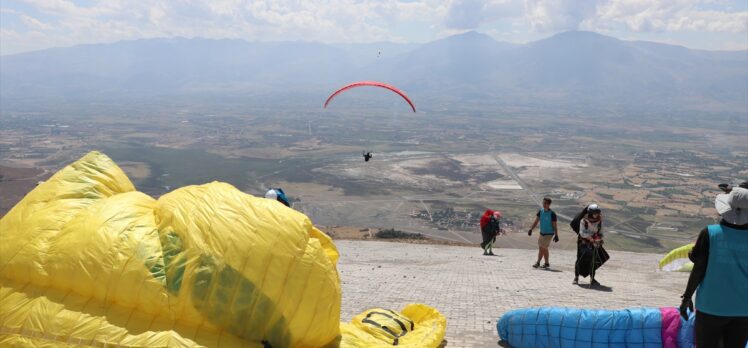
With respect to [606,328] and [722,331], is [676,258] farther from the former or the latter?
[722,331]

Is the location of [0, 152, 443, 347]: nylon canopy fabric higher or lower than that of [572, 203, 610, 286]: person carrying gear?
higher

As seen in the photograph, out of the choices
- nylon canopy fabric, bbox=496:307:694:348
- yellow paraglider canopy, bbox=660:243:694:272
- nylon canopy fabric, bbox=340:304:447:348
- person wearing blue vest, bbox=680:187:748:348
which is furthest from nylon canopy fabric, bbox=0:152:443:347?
yellow paraglider canopy, bbox=660:243:694:272

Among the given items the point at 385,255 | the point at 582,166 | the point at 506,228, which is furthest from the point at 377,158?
the point at 385,255

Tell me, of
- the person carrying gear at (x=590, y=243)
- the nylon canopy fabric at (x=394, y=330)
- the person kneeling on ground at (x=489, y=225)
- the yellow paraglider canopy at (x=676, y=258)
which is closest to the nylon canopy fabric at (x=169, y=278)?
the nylon canopy fabric at (x=394, y=330)

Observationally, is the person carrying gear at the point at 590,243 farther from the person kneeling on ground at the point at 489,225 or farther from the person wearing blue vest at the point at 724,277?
the person wearing blue vest at the point at 724,277

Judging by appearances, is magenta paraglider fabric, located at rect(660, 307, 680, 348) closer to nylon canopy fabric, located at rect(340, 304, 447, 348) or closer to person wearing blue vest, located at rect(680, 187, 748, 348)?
person wearing blue vest, located at rect(680, 187, 748, 348)

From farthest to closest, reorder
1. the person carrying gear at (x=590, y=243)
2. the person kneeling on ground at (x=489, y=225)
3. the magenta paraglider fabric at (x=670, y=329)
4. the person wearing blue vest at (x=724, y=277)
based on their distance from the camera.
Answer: the person kneeling on ground at (x=489, y=225), the person carrying gear at (x=590, y=243), the magenta paraglider fabric at (x=670, y=329), the person wearing blue vest at (x=724, y=277)

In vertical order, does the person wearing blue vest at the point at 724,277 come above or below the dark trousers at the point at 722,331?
above
